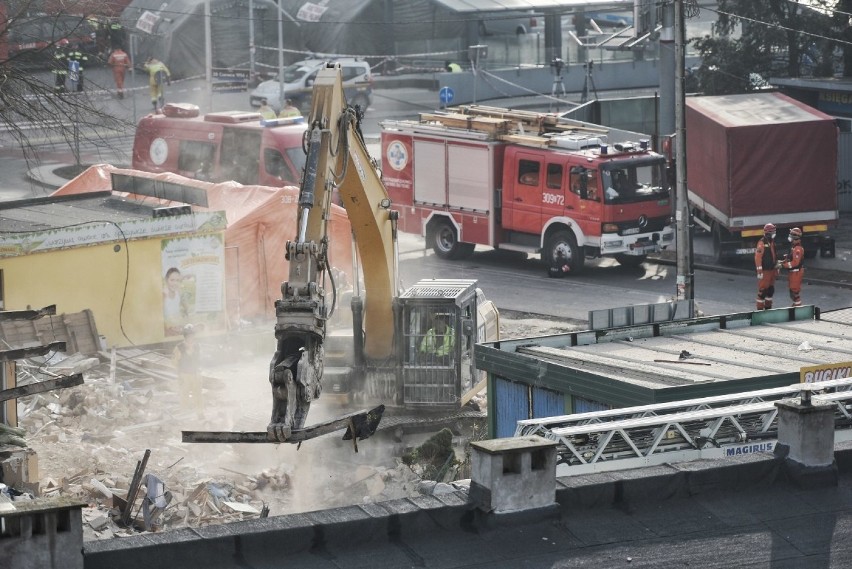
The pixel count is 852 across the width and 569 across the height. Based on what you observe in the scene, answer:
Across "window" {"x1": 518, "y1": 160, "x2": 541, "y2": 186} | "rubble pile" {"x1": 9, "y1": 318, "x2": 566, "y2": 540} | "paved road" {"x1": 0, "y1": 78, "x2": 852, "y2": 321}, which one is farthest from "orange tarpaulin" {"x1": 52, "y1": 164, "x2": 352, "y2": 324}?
"window" {"x1": 518, "y1": 160, "x2": 541, "y2": 186}

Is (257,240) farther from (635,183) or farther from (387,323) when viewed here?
(635,183)

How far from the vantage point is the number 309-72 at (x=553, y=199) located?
26.3 m

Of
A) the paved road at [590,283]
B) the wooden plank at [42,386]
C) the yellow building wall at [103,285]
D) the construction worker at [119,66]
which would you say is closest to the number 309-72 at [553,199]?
the paved road at [590,283]

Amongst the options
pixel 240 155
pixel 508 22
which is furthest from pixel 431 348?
pixel 508 22

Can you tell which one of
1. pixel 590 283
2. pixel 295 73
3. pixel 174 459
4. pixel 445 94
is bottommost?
pixel 174 459

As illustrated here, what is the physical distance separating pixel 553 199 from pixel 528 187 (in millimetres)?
584

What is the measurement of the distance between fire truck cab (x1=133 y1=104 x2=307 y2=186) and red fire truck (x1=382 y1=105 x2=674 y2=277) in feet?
6.76

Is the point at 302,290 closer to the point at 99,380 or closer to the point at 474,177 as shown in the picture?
the point at 99,380

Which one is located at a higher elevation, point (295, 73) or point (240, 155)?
point (295, 73)

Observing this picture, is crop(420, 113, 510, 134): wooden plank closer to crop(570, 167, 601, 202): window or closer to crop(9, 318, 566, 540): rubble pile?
crop(570, 167, 601, 202): window

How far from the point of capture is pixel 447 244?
28.5 metres

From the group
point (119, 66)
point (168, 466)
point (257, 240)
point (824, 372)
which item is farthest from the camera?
point (119, 66)

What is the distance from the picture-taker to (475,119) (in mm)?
27375

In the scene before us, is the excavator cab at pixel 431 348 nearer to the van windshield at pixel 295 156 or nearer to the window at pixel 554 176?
the window at pixel 554 176
